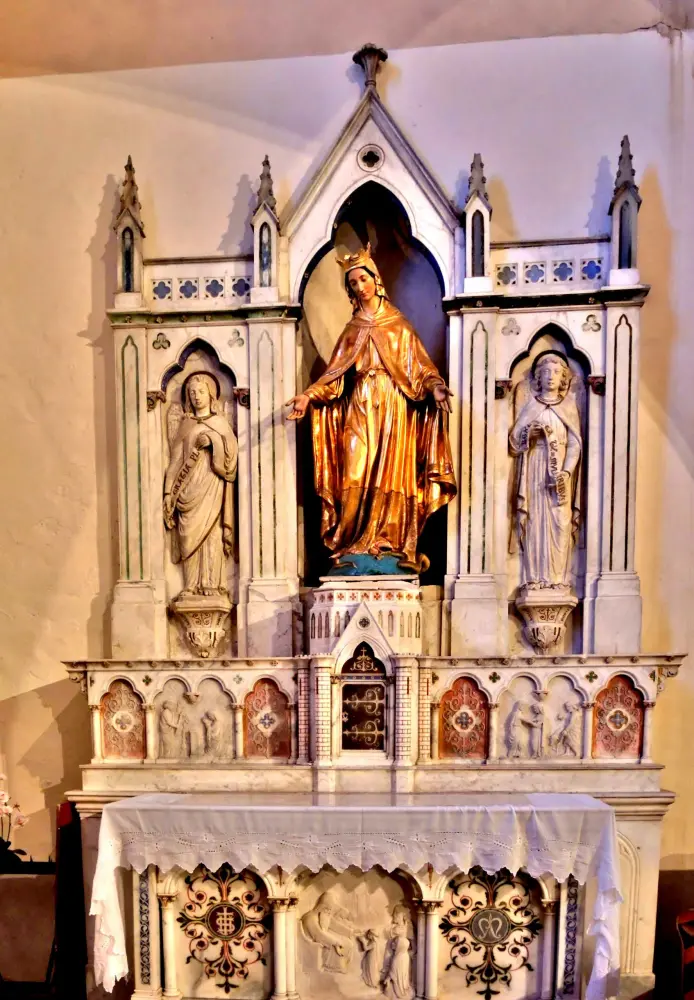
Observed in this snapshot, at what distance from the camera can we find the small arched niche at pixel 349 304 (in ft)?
17.5

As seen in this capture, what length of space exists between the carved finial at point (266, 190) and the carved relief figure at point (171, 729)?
121 inches

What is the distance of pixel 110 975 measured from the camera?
12.7ft

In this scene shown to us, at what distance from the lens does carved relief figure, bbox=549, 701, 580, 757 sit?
14.8 feet

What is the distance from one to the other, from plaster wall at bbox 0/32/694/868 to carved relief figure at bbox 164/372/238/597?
0.58 meters

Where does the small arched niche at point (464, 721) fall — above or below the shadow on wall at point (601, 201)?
below

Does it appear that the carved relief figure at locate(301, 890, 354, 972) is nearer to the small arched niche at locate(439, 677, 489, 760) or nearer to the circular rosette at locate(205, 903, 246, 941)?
the circular rosette at locate(205, 903, 246, 941)

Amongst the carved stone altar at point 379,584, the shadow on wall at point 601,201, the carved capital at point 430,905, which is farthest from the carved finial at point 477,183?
the carved capital at point 430,905

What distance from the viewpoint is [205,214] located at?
18.1 feet

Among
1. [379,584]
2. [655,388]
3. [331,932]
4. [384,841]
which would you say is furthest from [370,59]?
[331,932]

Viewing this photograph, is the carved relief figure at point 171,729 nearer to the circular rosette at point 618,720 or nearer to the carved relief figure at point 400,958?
the carved relief figure at point 400,958

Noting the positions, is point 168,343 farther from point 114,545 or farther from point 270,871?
point 270,871

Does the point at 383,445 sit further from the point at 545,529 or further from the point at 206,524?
the point at 206,524

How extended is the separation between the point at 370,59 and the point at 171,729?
4.35 metres

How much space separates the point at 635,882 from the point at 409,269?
394 centimetres
